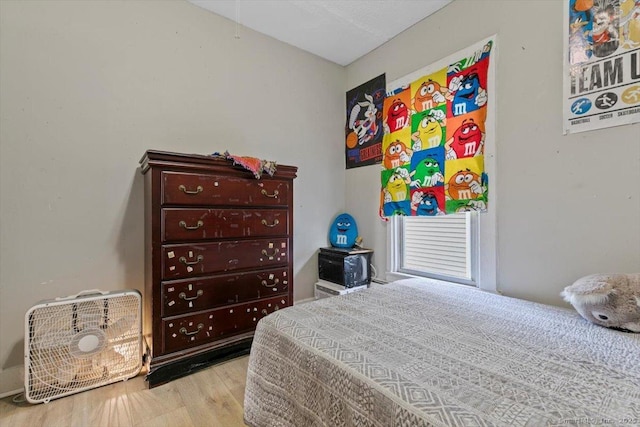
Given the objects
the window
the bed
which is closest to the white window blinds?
the window

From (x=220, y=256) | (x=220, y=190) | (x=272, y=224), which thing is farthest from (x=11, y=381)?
(x=272, y=224)

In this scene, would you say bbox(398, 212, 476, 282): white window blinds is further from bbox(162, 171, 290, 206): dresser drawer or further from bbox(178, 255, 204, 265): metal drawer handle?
bbox(178, 255, 204, 265): metal drawer handle

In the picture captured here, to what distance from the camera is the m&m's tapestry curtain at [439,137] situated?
192 cm

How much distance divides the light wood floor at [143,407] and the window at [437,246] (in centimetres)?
163

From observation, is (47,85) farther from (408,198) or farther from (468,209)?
(468,209)

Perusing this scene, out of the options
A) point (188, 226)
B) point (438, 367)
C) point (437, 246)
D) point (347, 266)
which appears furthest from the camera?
point (347, 266)

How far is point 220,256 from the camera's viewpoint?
5.98ft

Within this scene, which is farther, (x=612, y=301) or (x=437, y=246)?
(x=437, y=246)

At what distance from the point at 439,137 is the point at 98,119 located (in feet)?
7.91

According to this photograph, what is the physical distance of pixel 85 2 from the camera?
1788 millimetres

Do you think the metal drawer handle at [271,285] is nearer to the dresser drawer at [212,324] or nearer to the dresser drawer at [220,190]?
the dresser drawer at [212,324]

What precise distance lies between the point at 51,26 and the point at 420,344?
268 centimetres

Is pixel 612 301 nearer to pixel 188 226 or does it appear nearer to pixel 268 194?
pixel 268 194

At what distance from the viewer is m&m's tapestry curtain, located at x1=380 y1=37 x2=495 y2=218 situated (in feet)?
6.29
